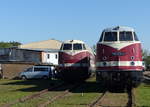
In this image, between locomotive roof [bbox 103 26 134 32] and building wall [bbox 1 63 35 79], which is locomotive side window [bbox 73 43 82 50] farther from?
building wall [bbox 1 63 35 79]

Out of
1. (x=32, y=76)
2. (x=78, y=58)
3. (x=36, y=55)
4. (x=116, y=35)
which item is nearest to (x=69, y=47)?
(x=78, y=58)

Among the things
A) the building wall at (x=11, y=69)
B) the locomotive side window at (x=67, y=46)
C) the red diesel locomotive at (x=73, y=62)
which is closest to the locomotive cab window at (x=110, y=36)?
the red diesel locomotive at (x=73, y=62)

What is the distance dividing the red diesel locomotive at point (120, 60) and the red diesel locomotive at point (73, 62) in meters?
6.94

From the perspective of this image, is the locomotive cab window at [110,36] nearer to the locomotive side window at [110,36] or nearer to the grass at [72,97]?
the locomotive side window at [110,36]

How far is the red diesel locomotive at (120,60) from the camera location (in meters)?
18.4

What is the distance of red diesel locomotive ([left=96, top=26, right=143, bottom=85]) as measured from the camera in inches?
724

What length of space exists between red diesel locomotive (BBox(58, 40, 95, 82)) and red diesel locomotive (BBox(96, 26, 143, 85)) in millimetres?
6937

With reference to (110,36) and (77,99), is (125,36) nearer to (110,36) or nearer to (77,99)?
(110,36)

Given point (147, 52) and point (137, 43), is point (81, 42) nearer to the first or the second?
point (137, 43)

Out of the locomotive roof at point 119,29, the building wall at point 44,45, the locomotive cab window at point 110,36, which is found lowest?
the locomotive cab window at point 110,36

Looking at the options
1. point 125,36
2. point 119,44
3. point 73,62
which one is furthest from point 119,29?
point 73,62

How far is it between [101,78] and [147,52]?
105 metres

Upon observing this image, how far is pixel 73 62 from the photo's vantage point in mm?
26141

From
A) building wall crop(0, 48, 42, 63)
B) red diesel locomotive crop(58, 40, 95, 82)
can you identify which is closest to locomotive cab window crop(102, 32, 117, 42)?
red diesel locomotive crop(58, 40, 95, 82)
